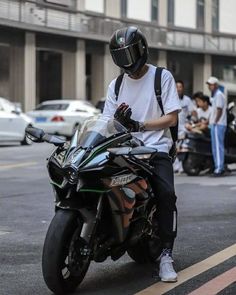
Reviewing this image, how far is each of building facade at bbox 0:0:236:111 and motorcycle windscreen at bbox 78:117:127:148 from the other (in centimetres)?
1988

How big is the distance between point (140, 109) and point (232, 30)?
3982 cm

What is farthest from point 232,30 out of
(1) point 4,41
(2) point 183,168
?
(2) point 183,168

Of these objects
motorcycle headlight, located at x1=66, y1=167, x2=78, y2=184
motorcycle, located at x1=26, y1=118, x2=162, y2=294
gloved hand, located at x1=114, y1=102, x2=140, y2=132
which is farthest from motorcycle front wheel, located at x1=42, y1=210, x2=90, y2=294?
gloved hand, located at x1=114, y1=102, x2=140, y2=132

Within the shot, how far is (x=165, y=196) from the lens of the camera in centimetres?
501

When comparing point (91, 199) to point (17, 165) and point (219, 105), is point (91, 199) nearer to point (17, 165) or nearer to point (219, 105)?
point (219, 105)

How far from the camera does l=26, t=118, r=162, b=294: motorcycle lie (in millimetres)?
4398

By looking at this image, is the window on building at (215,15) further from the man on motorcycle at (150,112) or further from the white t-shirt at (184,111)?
the man on motorcycle at (150,112)

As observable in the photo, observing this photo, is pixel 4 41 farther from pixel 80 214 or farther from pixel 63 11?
pixel 80 214

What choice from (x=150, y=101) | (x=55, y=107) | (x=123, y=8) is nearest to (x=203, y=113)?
(x=150, y=101)

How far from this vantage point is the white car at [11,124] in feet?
62.8

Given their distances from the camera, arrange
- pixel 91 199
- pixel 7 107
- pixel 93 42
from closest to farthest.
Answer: pixel 91 199 < pixel 7 107 < pixel 93 42

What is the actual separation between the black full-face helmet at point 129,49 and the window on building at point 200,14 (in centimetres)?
3704

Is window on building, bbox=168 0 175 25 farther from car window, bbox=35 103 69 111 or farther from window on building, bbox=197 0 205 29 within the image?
car window, bbox=35 103 69 111

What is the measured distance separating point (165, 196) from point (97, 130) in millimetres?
787
